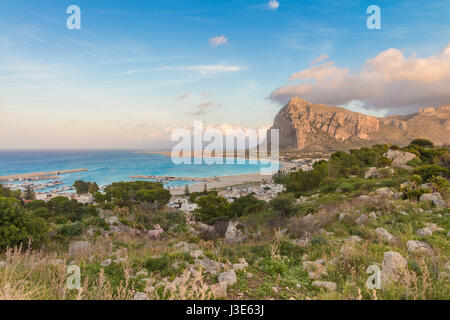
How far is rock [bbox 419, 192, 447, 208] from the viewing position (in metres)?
8.09

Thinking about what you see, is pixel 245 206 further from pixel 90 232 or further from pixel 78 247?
pixel 78 247

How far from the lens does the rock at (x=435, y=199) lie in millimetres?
8091

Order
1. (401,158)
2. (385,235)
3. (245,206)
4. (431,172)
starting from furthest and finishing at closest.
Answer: (401,158) < (245,206) < (431,172) < (385,235)

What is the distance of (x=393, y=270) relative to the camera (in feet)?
11.3

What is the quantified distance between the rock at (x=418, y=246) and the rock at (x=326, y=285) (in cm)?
279

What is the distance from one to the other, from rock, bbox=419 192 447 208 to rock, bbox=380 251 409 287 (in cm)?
712

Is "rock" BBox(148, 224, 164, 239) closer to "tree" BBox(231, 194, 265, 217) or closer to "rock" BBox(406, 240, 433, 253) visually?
"tree" BBox(231, 194, 265, 217)

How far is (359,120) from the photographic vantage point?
16312 centimetres

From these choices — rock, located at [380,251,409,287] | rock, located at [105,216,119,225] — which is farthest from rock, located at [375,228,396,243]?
rock, located at [105,216,119,225]

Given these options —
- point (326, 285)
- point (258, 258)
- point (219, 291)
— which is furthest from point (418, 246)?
point (219, 291)

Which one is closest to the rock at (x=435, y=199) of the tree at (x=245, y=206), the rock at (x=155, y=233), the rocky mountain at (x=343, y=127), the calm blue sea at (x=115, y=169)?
the tree at (x=245, y=206)

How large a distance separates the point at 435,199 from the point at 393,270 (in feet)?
26.3

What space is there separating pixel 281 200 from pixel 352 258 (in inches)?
417
